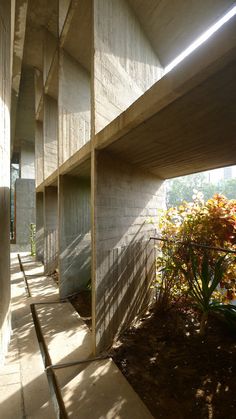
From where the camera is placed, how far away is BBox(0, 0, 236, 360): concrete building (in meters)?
1.44

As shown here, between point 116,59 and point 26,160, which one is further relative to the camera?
point 26,160

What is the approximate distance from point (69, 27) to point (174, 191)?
34.7m

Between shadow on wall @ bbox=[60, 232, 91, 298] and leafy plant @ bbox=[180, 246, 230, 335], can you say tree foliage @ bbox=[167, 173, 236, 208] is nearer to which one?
shadow on wall @ bbox=[60, 232, 91, 298]

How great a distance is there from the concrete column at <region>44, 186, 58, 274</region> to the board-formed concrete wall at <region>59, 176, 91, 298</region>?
1439 millimetres

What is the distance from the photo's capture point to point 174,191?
120 ft

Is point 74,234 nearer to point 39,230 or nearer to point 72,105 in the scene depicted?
point 72,105

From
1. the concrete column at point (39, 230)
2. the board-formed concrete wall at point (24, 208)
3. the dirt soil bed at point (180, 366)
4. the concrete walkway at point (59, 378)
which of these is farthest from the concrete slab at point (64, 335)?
the board-formed concrete wall at point (24, 208)

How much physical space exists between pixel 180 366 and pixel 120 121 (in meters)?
2.29

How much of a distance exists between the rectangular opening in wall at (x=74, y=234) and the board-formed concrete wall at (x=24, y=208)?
20.9 feet

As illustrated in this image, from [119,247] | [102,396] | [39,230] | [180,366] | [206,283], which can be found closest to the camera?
[102,396]

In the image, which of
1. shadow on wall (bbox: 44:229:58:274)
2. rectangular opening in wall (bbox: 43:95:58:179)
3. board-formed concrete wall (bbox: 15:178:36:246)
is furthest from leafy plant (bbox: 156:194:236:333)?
board-formed concrete wall (bbox: 15:178:36:246)

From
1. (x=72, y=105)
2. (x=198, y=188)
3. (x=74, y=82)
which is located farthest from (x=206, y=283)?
(x=198, y=188)

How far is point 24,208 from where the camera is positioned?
984cm

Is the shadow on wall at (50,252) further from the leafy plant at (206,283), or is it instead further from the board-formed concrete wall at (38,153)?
the leafy plant at (206,283)
